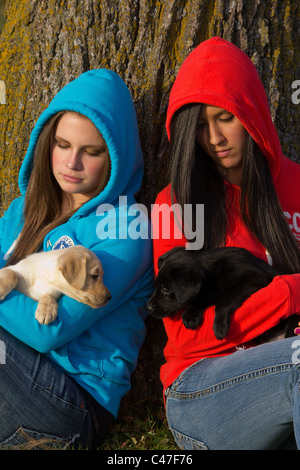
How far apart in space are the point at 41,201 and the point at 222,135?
51.7 inches

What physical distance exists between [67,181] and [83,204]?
0.68 feet

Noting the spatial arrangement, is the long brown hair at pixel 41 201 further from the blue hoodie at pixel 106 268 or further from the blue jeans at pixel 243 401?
the blue jeans at pixel 243 401

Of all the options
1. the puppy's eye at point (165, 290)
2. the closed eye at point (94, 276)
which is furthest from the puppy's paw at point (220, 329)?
the closed eye at point (94, 276)

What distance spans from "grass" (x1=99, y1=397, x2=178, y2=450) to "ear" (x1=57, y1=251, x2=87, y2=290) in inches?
45.5

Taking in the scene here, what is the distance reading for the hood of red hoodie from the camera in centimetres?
356

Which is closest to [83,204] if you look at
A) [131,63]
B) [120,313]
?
[120,313]

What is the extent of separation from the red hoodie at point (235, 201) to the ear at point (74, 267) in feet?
1.81

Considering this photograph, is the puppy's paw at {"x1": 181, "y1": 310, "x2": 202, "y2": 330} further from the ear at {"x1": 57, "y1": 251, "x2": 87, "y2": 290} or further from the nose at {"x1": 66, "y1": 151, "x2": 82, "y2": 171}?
the nose at {"x1": 66, "y1": 151, "x2": 82, "y2": 171}

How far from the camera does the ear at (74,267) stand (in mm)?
3357

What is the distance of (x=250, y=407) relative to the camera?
3105 millimetres

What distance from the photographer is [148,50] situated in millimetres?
4246

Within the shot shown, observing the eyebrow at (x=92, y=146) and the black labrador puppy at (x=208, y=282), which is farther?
the eyebrow at (x=92, y=146)

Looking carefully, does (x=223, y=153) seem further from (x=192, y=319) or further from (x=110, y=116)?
(x=192, y=319)

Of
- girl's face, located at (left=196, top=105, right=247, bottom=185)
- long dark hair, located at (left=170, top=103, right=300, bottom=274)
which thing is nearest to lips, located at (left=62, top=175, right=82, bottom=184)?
long dark hair, located at (left=170, top=103, right=300, bottom=274)
